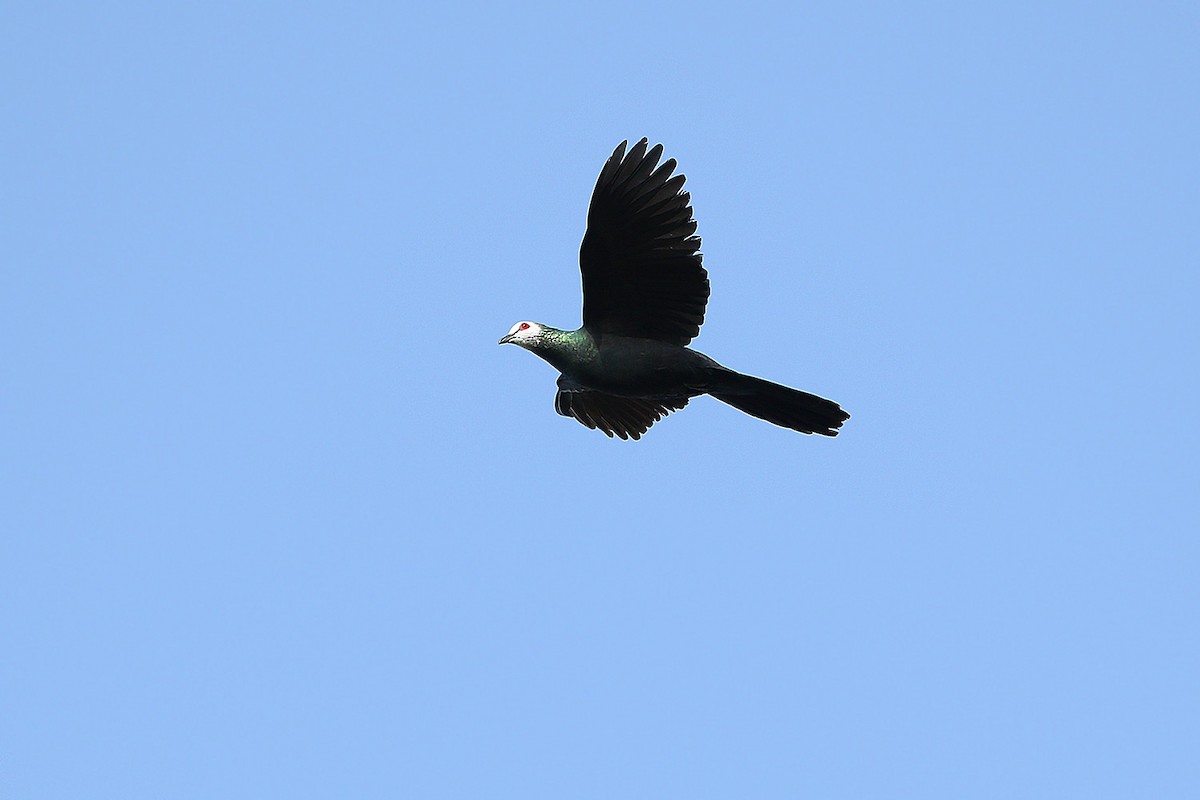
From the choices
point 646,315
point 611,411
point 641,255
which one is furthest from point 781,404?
point 611,411

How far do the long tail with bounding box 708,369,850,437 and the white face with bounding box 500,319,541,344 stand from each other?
1.29 metres

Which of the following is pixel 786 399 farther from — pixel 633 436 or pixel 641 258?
pixel 633 436

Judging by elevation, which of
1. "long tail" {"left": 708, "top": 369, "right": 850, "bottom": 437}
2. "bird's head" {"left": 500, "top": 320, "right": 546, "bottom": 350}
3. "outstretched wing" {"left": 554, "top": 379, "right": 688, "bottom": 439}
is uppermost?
"outstretched wing" {"left": 554, "top": 379, "right": 688, "bottom": 439}

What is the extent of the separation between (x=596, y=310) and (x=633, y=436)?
76.8 inches

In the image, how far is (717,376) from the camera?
34.1ft

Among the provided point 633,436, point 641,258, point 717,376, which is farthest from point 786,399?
point 633,436

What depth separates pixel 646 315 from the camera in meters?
10.6

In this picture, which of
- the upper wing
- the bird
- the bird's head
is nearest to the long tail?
the bird

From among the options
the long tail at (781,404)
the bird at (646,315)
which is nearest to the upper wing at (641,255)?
the bird at (646,315)

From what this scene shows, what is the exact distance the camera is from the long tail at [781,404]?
33.8 feet

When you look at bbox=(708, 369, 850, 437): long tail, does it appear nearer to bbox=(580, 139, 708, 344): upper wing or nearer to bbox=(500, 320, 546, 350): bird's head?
bbox=(580, 139, 708, 344): upper wing

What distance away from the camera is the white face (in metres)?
10.7

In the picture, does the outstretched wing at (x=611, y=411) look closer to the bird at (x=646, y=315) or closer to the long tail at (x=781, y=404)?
the bird at (x=646, y=315)

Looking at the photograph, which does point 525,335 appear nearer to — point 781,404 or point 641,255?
point 641,255
